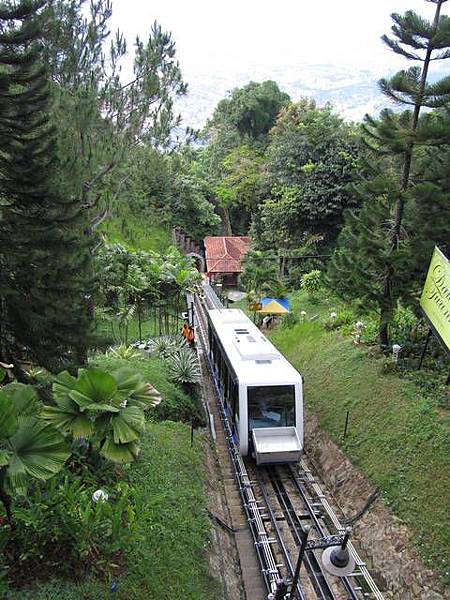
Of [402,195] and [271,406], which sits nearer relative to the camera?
[271,406]

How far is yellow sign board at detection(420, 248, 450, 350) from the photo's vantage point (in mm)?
9251

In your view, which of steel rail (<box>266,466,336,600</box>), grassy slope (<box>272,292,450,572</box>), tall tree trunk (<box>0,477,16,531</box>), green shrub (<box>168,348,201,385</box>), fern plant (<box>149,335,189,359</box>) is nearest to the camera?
tall tree trunk (<box>0,477,16,531</box>)

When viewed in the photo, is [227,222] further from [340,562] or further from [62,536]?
[340,562]

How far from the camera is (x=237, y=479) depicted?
1072 centimetres

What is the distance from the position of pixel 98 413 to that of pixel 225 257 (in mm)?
29914

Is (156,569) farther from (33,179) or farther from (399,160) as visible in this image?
(399,160)

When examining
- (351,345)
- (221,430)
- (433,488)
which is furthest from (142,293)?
(433,488)

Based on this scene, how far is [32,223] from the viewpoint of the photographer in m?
8.79

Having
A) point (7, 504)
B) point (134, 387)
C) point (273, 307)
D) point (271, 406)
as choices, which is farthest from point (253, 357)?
point (273, 307)

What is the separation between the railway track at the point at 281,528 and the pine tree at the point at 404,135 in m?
4.80

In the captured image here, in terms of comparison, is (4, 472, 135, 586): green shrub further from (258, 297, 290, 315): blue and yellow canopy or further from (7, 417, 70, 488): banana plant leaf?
(258, 297, 290, 315): blue and yellow canopy

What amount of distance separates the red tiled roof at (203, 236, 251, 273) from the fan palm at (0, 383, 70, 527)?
2954cm

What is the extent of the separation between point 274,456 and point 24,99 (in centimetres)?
805

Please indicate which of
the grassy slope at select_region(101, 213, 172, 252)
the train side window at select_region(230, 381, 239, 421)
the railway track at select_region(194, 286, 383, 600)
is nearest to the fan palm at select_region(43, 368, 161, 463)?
the railway track at select_region(194, 286, 383, 600)
